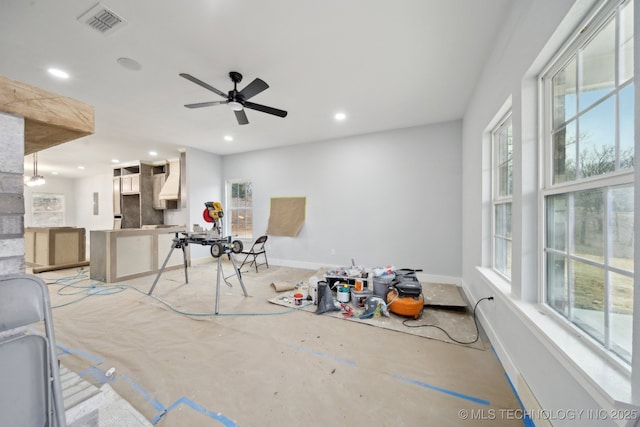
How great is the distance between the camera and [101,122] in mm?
3812

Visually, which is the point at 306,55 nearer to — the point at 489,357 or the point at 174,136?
the point at 489,357

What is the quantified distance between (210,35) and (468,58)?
2.50 meters

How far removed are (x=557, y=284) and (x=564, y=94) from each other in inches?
45.5

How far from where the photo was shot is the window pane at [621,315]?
0.95 meters

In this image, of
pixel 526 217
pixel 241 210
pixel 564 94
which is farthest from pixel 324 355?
pixel 241 210

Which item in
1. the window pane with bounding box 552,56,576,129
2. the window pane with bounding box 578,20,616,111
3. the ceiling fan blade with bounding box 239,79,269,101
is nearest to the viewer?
the window pane with bounding box 578,20,616,111

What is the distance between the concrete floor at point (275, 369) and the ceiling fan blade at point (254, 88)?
251cm

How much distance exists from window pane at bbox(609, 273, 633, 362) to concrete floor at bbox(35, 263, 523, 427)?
81cm

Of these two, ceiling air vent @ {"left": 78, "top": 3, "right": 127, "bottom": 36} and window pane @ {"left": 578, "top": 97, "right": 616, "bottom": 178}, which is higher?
ceiling air vent @ {"left": 78, "top": 3, "right": 127, "bottom": 36}

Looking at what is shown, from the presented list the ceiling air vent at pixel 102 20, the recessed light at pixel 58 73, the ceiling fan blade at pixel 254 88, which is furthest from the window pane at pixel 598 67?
the recessed light at pixel 58 73

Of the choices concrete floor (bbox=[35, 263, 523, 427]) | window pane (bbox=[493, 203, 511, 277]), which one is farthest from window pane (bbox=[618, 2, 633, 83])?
concrete floor (bbox=[35, 263, 523, 427])

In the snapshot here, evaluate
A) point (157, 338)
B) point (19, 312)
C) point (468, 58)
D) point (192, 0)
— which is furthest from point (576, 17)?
point (157, 338)

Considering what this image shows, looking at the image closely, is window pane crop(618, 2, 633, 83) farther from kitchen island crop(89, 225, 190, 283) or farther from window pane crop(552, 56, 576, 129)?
kitchen island crop(89, 225, 190, 283)

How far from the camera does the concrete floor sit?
4.79 ft
